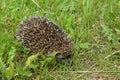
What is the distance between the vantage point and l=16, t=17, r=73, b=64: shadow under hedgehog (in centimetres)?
466

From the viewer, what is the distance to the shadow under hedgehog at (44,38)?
466 centimetres

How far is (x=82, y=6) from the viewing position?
240 inches

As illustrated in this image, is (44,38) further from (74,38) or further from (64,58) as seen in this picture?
(74,38)

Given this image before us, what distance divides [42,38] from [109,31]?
3.89 ft

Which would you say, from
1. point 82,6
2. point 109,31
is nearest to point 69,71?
point 109,31

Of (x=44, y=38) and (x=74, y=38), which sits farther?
(x=74, y=38)

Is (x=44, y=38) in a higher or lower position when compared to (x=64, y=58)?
higher

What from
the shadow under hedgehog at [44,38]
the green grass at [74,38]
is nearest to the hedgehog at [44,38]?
the shadow under hedgehog at [44,38]

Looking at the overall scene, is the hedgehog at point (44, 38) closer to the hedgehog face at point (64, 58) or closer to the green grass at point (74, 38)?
the hedgehog face at point (64, 58)

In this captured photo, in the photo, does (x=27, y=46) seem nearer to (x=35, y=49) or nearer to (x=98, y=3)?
(x=35, y=49)

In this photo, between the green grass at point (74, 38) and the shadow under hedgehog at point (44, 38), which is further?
the shadow under hedgehog at point (44, 38)

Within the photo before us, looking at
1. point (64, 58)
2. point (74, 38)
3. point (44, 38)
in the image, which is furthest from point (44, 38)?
point (74, 38)

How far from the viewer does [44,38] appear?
4.73m

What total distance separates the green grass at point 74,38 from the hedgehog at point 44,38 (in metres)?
0.13
